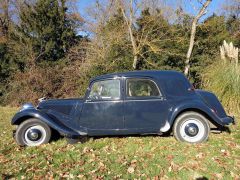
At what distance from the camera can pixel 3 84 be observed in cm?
1527

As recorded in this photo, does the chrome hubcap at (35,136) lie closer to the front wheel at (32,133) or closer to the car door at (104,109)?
the front wheel at (32,133)

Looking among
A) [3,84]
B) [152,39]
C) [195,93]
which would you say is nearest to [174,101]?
[195,93]

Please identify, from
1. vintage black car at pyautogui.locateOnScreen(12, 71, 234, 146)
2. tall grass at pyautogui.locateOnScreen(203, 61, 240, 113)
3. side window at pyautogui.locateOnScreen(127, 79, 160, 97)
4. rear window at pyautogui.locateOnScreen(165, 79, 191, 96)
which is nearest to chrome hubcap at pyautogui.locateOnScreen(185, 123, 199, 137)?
vintage black car at pyautogui.locateOnScreen(12, 71, 234, 146)

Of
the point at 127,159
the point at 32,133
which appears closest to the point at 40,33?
the point at 32,133

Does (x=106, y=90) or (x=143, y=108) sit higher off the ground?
(x=106, y=90)

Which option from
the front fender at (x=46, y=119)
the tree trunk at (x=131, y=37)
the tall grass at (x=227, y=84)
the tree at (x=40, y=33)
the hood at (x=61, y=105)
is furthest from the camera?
the tree at (x=40, y=33)

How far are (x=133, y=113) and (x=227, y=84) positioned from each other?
4.36 m

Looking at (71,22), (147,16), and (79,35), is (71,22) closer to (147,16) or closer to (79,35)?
Result: (79,35)

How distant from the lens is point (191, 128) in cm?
607

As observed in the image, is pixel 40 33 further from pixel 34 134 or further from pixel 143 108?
pixel 143 108

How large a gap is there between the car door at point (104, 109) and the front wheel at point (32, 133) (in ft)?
3.01

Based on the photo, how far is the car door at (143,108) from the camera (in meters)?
6.08

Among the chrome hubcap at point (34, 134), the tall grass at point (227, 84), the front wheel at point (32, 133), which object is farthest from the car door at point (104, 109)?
the tall grass at point (227, 84)

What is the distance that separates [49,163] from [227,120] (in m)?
4.00
